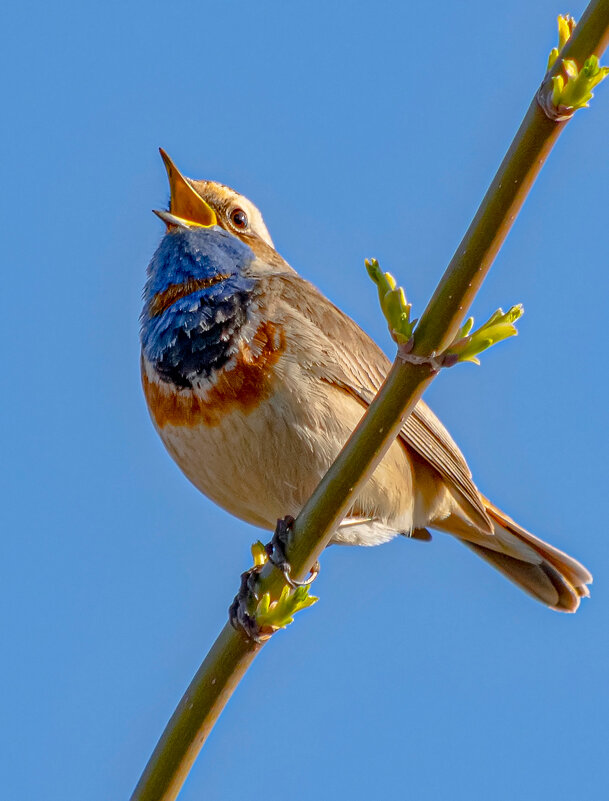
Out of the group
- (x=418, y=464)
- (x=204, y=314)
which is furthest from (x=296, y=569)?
(x=418, y=464)

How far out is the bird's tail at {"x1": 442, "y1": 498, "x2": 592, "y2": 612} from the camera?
7.41 m

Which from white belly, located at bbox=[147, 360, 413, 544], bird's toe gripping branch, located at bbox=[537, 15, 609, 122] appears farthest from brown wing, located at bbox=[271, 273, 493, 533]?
bird's toe gripping branch, located at bbox=[537, 15, 609, 122]

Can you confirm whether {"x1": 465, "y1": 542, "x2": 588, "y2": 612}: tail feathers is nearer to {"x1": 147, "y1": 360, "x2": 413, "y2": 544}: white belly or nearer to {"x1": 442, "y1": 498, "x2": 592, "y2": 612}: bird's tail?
{"x1": 442, "y1": 498, "x2": 592, "y2": 612}: bird's tail

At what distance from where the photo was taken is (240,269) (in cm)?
645

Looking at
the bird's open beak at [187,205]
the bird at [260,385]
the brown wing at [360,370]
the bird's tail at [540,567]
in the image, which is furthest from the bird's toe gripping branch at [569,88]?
the bird's tail at [540,567]

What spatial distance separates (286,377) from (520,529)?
2582 millimetres

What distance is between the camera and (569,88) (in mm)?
3256

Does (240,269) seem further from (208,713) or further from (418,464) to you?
(208,713)

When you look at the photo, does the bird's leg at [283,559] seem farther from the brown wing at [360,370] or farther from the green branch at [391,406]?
the brown wing at [360,370]

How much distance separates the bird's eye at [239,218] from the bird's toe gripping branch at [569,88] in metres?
3.76

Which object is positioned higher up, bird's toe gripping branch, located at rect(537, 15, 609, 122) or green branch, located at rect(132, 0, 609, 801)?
bird's toe gripping branch, located at rect(537, 15, 609, 122)

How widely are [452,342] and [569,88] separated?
84 centimetres

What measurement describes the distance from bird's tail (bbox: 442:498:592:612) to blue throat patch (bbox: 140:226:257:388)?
7.62 feet

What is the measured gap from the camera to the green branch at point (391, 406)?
3.34m
